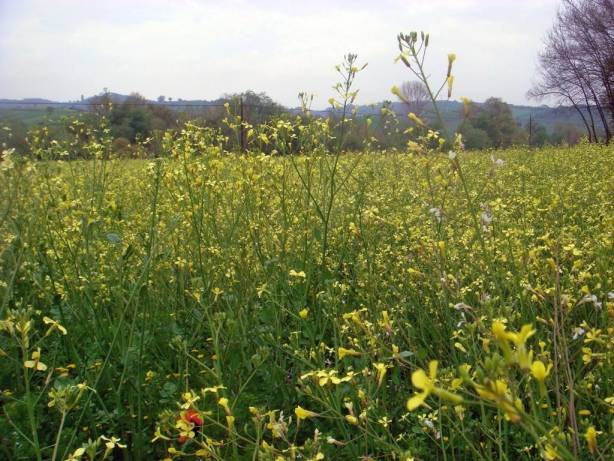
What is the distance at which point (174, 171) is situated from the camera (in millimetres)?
3207

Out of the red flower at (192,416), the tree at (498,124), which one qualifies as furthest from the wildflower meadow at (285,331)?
the tree at (498,124)

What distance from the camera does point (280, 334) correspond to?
230cm

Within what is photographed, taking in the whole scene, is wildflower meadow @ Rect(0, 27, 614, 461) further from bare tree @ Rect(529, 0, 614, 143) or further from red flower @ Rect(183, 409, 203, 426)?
bare tree @ Rect(529, 0, 614, 143)

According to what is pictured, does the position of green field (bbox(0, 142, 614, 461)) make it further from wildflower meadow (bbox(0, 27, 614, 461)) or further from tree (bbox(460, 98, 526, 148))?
tree (bbox(460, 98, 526, 148))

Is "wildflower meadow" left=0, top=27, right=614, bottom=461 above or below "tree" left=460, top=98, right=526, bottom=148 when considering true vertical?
below

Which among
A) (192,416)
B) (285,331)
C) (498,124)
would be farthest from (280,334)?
(498,124)

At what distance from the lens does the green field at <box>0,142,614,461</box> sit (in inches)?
59.7

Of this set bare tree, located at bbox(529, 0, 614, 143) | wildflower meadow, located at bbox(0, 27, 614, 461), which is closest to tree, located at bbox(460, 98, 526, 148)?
bare tree, located at bbox(529, 0, 614, 143)

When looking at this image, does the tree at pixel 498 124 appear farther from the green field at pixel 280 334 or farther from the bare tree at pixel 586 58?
the green field at pixel 280 334

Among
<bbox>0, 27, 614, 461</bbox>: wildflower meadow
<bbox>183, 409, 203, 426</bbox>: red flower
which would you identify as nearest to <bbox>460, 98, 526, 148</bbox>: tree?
<bbox>0, 27, 614, 461</bbox>: wildflower meadow

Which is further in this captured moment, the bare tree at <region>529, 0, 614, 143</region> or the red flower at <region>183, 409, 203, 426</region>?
the bare tree at <region>529, 0, 614, 143</region>

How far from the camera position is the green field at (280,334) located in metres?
1.52

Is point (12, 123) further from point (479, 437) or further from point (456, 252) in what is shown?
point (479, 437)

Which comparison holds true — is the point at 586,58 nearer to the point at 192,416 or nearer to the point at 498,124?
the point at 498,124
